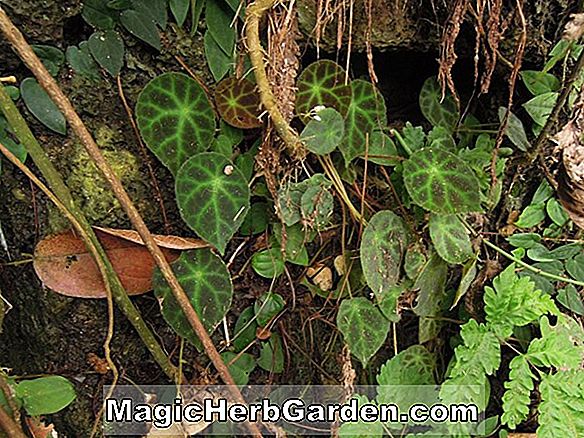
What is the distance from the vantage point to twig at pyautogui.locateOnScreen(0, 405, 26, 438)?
949 millimetres

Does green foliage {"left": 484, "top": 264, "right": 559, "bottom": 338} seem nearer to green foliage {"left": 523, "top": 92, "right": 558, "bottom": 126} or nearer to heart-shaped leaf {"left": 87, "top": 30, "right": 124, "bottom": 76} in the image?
green foliage {"left": 523, "top": 92, "right": 558, "bottom": 126}

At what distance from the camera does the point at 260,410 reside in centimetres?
120

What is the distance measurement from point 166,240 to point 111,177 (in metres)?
0.15

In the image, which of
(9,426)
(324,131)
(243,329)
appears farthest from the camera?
(243,329)

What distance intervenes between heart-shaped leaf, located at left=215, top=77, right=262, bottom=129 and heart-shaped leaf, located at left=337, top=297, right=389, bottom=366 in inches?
13.4

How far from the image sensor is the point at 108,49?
3.31ft

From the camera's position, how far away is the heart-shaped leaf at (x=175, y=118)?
3.35 feet

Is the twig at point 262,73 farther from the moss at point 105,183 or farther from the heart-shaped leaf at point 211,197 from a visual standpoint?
the moss at point 105,183

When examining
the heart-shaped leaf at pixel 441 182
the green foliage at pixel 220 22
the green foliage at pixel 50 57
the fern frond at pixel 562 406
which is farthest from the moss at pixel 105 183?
the fern frond at pixel 562 406

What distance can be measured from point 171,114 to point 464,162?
468 millimetres

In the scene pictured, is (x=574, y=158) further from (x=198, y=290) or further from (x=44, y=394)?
(x=44, y=394)

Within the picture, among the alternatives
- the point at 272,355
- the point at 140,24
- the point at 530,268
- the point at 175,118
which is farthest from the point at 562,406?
the point at 140,24

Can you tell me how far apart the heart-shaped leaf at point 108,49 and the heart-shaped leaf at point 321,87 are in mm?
276

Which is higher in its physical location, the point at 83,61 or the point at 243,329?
the point at 83,61
